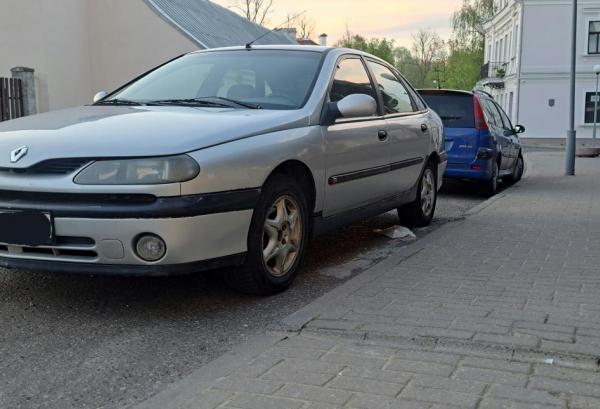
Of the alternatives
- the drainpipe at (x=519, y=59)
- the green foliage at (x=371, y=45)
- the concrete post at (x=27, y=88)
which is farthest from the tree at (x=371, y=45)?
the concrete post at (x=27, y=88)

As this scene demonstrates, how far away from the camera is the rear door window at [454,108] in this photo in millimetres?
10055

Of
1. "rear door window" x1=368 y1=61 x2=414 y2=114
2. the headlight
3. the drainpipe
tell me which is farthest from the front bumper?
the drainpipe

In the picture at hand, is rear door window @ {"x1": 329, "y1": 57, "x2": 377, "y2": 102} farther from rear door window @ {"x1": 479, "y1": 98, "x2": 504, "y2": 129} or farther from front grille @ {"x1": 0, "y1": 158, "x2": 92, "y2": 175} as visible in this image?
rear door window @ {"x1": 479, "y1": 98, "x2": 504, "y2": 129}

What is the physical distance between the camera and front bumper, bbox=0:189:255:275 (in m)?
3.56

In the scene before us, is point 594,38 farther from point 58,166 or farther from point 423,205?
point 58,166

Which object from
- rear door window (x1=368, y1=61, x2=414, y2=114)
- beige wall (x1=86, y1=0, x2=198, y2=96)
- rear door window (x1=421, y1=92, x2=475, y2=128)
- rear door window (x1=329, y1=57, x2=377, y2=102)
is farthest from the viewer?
beige wall (x1=86, y1=0, x2=198, y2=96)

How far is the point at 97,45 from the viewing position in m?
23.0

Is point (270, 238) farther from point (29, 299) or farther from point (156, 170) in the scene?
point (29, 299)

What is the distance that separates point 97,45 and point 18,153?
20.7m

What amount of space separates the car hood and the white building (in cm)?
3655

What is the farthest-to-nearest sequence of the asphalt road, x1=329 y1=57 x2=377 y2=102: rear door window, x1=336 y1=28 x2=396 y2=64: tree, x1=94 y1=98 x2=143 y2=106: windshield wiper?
x1=336 y1=28 x2=396 y2=64: tree
x1=329 y1=57 x2=377 y2=102: rear door window
x1=94 y1=98 x2=143 y2=106: windshield wiper
the asphalt road

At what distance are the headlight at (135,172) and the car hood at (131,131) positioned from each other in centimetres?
4

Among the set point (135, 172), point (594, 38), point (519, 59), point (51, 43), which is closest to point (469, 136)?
point (135, 172)

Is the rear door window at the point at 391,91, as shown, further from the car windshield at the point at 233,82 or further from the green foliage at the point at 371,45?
the green foliage at the point at 371,45
